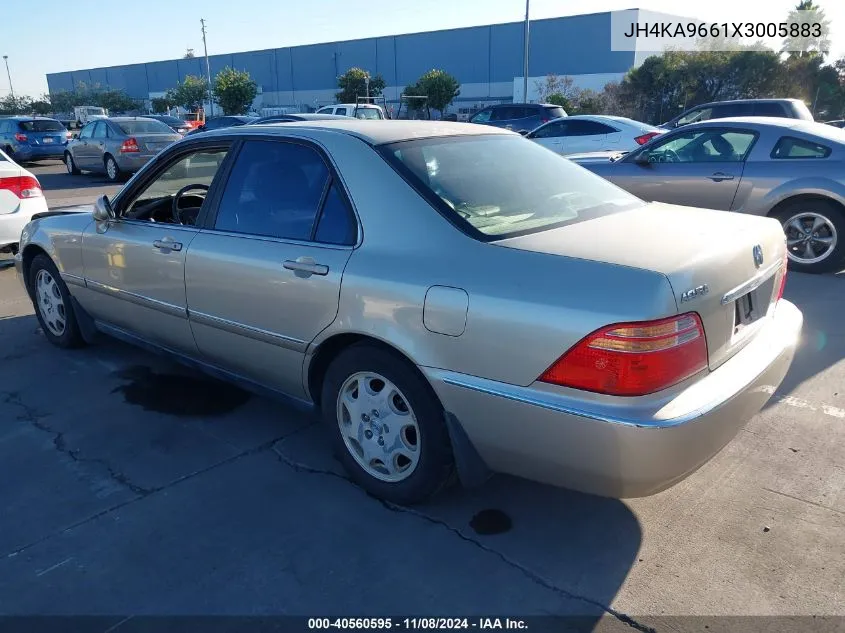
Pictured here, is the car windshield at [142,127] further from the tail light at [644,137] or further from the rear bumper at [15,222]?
the tail light at [644,137]

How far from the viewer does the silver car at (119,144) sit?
16078mm

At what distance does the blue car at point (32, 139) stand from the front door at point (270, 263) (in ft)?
66.9

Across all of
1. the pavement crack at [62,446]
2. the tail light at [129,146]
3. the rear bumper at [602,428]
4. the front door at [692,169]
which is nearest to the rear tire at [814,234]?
the front door at [692,169]

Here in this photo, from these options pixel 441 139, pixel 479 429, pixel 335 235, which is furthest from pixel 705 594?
pixel 441 139

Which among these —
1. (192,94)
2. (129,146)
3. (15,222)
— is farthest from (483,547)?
(192,94)

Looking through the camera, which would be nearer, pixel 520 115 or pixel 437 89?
pixel 520 115

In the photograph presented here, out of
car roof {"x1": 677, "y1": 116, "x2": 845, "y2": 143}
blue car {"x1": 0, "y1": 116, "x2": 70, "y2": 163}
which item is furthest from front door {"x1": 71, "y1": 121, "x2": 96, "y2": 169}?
car roof {"x1": 677, "y1": 116, "x2": 845, "y2": 143}

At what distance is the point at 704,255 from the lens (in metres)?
2.44

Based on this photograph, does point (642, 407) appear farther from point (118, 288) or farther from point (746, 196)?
point (746, 196)

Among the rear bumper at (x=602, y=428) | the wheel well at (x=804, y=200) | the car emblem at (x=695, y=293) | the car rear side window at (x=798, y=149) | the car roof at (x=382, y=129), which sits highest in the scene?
the car roof at (x=382, y=129)

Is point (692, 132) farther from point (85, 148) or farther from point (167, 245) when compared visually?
point (85, 148)

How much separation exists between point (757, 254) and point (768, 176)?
4.81 meters

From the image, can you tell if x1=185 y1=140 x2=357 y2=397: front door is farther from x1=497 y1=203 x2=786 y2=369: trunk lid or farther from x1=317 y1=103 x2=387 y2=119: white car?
x1=317 y1=103 x2=387 y2=119: white car

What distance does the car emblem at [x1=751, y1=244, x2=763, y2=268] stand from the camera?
107 inches
